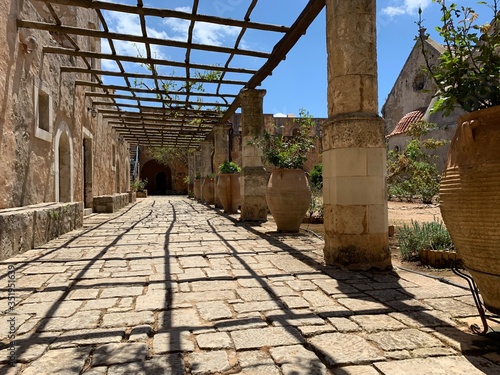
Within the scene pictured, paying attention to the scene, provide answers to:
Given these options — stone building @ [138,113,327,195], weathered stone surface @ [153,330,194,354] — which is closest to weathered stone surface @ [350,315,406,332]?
weathered stone surface @ [153,330,194,354]

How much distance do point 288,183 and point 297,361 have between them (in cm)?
439

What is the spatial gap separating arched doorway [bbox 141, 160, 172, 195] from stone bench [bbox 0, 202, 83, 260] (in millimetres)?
27869

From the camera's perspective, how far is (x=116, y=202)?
1187 cm

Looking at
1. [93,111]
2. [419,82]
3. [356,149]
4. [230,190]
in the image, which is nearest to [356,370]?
[356,149]

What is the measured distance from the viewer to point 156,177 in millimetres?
34531

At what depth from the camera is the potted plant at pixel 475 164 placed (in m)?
1.82

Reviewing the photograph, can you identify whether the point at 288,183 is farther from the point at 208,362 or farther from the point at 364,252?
the point at 208,362

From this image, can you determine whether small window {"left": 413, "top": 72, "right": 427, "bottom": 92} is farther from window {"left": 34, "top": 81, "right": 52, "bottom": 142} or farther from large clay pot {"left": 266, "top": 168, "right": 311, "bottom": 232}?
window {"left": 34, "top": 81, "right": 52, "bottom": 142}

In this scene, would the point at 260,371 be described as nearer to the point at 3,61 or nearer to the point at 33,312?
the point at 33,312

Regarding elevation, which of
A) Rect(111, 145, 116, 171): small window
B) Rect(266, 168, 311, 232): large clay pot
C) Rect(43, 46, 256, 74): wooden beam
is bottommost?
Rect(266, 168, 311, 232): large clay pot

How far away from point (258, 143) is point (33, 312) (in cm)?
539

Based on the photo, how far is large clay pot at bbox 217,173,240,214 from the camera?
10.8 m

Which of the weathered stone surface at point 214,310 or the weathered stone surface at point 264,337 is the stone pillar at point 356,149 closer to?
the weathered stone surface at point 214,310

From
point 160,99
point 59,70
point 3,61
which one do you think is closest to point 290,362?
point 3,61
